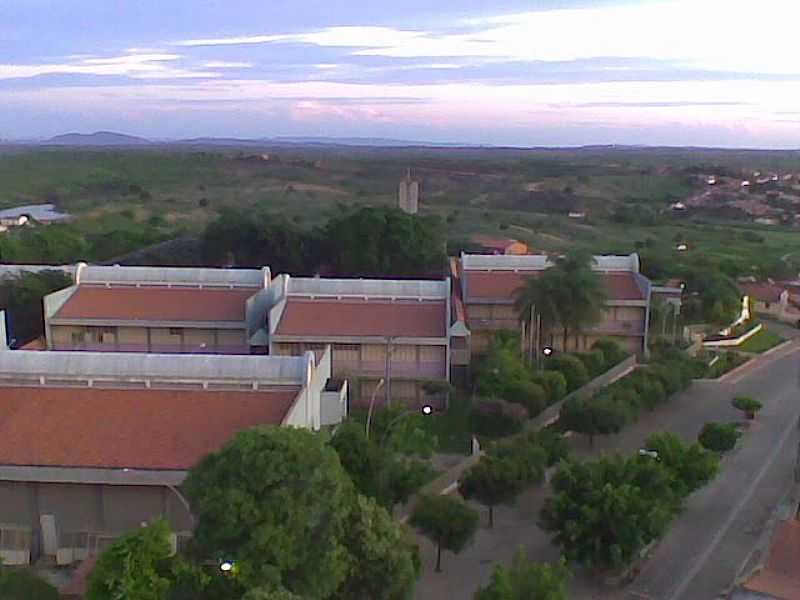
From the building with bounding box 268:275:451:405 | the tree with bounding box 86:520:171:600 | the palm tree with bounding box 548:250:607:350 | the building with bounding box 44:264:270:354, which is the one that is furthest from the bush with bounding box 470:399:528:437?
the tree with bounding box 86:520:171:600

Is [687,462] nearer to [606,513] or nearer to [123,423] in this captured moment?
[606,513]

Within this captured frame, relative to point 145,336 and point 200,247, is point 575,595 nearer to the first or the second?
point 145,336

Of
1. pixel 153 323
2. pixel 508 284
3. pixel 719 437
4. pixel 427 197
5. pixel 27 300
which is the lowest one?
pixel 427 197

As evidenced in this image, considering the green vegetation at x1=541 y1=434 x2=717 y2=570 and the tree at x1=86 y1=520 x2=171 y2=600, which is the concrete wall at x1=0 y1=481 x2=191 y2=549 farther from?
the green vegetation at x1=541 y1=434 x2=717 y2=570

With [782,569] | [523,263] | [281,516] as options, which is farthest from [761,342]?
[281,516]

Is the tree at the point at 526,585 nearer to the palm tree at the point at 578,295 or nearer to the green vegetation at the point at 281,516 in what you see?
the green vegetation at the point at 281,516

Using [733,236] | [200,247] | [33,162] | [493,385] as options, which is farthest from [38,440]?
[33,162]

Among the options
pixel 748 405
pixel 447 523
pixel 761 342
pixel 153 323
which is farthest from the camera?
pixel 761 342
